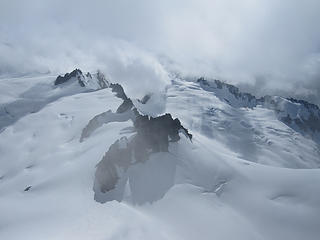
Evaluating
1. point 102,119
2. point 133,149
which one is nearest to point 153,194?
point 133,149

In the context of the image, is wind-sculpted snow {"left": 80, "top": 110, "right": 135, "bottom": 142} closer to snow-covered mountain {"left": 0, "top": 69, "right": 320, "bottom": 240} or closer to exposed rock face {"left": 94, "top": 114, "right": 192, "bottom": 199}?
snow-covered mountain {"left": 0, "top": 69, "right": 320, "bottom": 240}

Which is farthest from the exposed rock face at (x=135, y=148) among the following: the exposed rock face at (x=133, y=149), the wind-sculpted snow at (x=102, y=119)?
the wind-sculpted snow at (x=102, y=119)

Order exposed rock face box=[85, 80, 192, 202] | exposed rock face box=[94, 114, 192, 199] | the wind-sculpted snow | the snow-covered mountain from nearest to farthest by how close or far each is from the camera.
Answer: the snow-covered mountain < exposed rock face box=[85, 80, 192, 202] < exposed rock face box=[94, 114, 192, 199] < the wind-sculpted snow

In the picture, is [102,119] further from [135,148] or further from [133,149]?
[133,149]

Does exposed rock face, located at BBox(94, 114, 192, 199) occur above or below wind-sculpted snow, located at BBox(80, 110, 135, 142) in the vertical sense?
above

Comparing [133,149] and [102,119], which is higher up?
[133,149]

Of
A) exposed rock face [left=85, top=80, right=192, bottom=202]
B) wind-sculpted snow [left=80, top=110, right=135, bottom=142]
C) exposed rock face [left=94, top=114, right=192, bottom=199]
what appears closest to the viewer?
exposed rock face [left=85, top=80, right=192, bottom=202]

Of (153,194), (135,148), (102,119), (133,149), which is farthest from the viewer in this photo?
(102,119)

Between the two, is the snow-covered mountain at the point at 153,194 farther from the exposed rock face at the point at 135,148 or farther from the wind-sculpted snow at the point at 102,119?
the wind-sculpted snow at the point at 102,119

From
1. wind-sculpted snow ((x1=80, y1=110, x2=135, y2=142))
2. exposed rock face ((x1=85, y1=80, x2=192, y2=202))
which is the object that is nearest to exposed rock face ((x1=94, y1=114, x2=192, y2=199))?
exposed rock face ((x1=85, y1=80, x2=192, y2=202))

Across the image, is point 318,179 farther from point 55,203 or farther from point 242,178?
point 55,203

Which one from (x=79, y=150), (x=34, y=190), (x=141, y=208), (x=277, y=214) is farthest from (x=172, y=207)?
(x=79, y=150)

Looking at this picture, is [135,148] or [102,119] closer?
[135,148]

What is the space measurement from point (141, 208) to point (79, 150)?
43158 millimetres
